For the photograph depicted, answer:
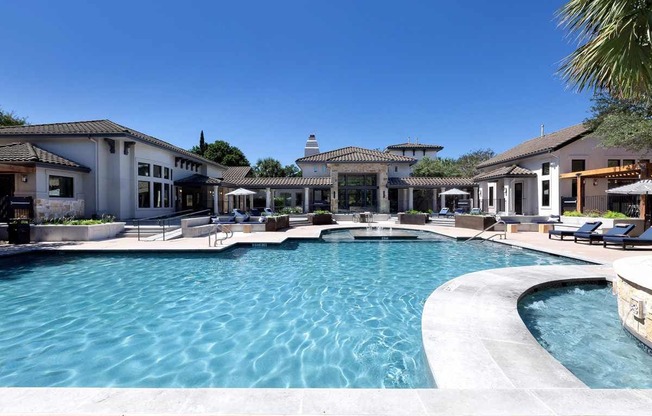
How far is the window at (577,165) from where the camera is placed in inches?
915

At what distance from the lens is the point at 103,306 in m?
6.42

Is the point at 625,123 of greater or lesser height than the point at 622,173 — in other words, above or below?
above

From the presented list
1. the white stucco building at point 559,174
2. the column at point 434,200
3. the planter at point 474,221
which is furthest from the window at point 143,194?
the white stucco building at point 559,174

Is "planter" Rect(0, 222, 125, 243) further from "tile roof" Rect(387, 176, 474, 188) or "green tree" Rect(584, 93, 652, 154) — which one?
"green tree" Rect(584, 93, 652, 154)

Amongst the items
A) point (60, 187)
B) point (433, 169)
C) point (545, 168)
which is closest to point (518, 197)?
point (545, 168)

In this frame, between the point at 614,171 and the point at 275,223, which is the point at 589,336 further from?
the point at 614,171

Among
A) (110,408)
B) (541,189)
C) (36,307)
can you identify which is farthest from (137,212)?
(541,189)

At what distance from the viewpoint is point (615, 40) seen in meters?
4.75

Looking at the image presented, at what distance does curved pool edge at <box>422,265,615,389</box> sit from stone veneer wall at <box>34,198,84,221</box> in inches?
745

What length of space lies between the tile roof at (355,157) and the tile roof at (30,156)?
19.1 meters

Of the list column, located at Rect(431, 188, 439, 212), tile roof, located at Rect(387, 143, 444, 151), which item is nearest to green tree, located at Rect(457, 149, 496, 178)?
tile roof, located at Rect(387, 143, 444, 151)

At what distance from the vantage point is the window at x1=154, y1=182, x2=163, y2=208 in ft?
73.5

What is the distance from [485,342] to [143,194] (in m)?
22.6

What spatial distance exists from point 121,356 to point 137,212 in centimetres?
1867
